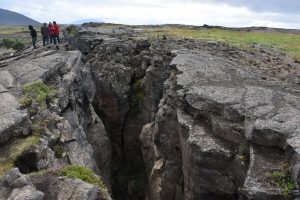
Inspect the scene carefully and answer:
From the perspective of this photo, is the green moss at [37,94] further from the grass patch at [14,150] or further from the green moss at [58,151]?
the grass patch at [14,150]

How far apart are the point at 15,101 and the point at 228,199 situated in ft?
44.1

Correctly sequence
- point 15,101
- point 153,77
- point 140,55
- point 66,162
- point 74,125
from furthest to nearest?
point 140,55 → point 153,77 → point 74,125 → point 15,101 → point 66,162

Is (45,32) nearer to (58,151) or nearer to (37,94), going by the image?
(37,94)

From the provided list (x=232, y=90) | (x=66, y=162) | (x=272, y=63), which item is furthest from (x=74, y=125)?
(x=272, y=63)

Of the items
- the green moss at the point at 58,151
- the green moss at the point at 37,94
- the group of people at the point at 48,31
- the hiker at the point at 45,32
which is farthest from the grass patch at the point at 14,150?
the hiker at the point at 45,32

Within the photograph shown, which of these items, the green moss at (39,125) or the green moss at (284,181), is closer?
the green moss at (284,181)

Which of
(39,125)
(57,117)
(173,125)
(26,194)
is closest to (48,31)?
(173,125)

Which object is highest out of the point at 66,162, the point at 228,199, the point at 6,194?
the point at 6,194

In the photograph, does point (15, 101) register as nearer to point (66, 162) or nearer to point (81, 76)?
point (66, 162)

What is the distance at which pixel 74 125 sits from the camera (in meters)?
30.2

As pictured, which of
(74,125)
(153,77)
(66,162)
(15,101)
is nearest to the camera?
(66,162)

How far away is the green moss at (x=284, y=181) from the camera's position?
1894 cm

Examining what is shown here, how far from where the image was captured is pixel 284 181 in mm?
19406

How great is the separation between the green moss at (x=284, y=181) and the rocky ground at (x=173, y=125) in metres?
0.05
